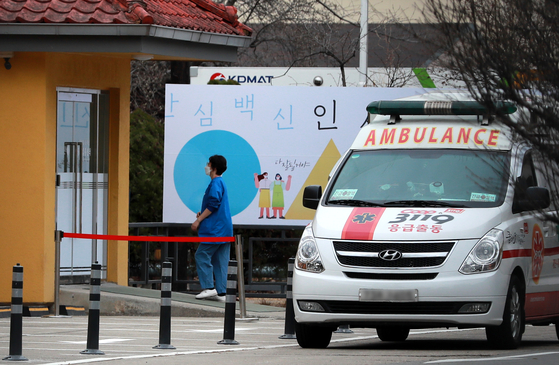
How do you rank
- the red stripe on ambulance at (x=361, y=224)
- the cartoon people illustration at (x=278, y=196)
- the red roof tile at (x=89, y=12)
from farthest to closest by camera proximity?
the cartoon people illustration at (x=278, y=196) < the red roof tile at (x=89, y=12) < the red stripe on ambulance at (x=361, y=224)

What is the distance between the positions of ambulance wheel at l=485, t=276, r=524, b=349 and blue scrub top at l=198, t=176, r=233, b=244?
537 cm

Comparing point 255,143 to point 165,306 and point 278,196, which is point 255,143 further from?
point 165,306

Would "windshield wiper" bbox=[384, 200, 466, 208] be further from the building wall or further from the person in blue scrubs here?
the building wall

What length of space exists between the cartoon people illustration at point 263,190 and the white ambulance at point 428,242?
220 inches

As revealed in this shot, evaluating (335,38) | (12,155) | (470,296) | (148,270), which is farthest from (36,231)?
(335,38)

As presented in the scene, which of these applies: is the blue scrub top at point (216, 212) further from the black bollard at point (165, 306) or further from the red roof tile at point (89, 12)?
the black bollard at point (165, 306)

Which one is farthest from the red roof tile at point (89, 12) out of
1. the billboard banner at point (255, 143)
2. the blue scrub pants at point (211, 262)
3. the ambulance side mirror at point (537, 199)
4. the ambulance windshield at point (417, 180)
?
the ambulance side mirror at point (537, 199)

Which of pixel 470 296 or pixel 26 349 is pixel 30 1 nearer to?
pixel 26 349

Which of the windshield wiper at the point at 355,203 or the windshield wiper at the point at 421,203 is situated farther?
the windshield wiper at the point at 355,203

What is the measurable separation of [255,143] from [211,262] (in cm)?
254

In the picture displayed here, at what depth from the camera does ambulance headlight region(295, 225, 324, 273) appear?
10359 mm

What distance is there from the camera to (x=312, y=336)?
10.8 m

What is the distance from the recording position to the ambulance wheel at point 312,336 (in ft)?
35.3

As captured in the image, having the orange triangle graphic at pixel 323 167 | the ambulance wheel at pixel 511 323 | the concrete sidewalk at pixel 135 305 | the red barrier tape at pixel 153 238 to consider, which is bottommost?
the concrete sidewalk at pixel 135 305
